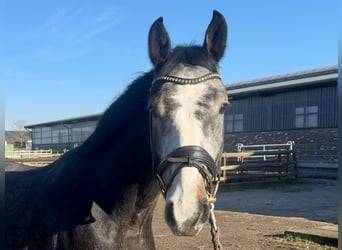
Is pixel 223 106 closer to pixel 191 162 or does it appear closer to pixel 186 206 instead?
pixel 191 162

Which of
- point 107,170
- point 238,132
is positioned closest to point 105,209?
point 107,170

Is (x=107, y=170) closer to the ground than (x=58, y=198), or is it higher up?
higher up

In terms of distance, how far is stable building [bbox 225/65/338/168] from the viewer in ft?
73.8

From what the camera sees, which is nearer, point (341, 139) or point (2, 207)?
point (2, 207)

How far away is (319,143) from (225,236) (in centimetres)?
1742

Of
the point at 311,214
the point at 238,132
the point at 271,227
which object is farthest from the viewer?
the point at 238,132

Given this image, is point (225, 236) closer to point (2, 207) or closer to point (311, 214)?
point (311, 214)

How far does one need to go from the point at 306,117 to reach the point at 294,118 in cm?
71

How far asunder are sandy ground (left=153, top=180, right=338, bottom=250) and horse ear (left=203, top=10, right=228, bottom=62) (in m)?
4.35

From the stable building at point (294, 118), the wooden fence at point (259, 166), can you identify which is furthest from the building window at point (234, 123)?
the wooden fence at point (259, 166)

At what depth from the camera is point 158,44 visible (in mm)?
2465

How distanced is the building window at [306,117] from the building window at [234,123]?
4282 millimetres

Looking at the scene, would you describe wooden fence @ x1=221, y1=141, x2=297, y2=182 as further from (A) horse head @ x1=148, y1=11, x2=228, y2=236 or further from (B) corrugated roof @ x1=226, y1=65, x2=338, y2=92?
(B) corrugated roof @ x1=226, y1=65, x2=338, y2=92

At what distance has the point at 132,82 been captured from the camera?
2742mm
